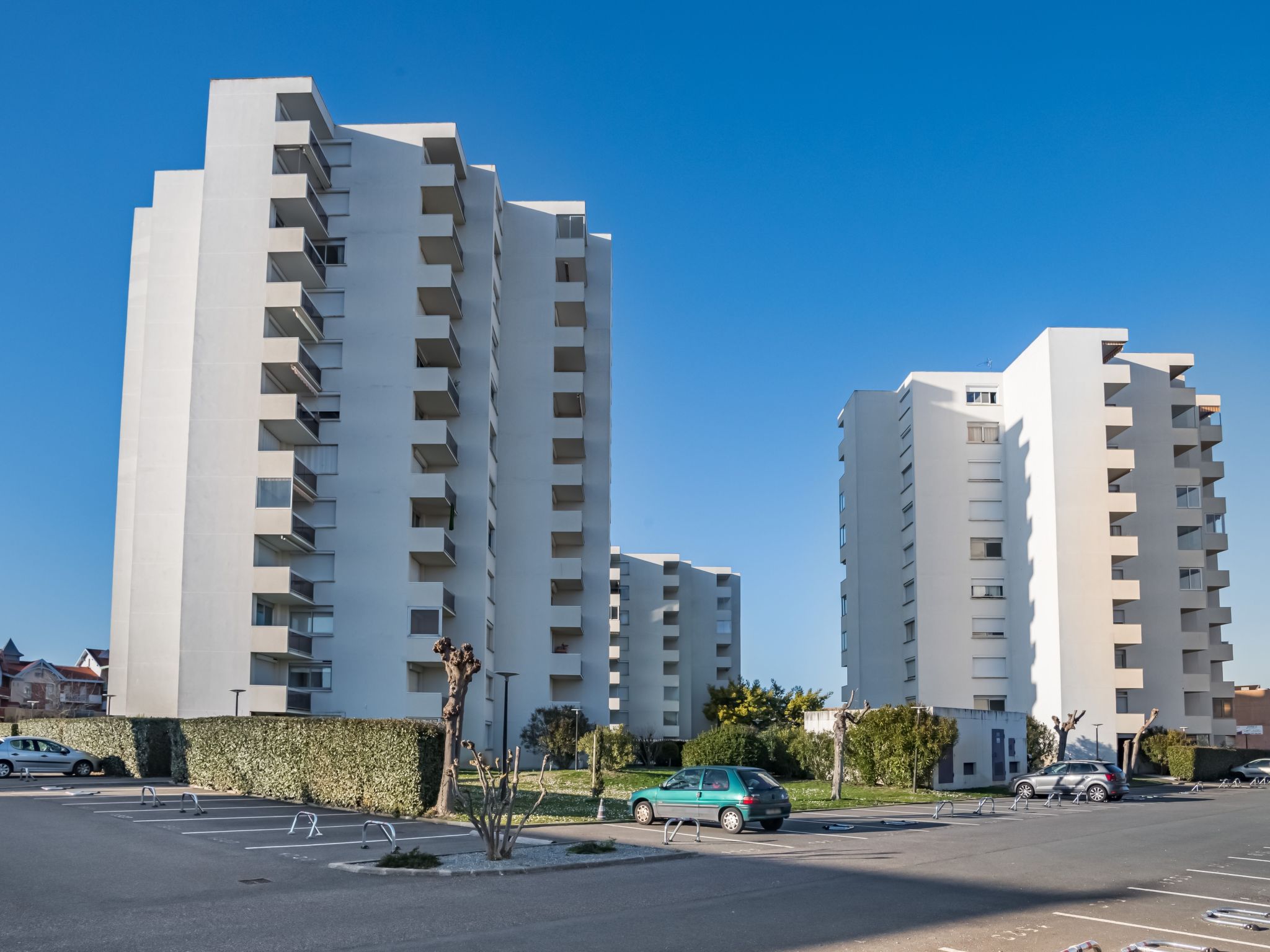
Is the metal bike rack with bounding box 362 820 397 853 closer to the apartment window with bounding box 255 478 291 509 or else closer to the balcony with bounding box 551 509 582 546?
the apartment window with bounding box 255 478 291 509

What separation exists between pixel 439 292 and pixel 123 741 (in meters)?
22.7

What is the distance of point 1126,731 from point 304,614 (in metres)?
41.0

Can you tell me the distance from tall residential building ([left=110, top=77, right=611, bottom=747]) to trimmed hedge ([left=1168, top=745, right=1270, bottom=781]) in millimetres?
Answer: 29086

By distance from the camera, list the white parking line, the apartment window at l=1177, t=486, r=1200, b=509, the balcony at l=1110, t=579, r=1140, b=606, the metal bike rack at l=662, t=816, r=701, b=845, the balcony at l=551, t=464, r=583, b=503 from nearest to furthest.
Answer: the white parking line
the metal bike rack at l=662, t=816, r=701, b=845
the balcony at l=551, t=464, r=583, b=503
the balcony at l=1110, t=579, r=1140, b=606
the apartment window at l=1177, t=486, r=1200, b=509

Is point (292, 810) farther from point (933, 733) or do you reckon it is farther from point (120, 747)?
point (933, 733)

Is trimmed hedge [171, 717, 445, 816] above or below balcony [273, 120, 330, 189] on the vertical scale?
below

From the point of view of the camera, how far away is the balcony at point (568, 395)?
56219 millimetres

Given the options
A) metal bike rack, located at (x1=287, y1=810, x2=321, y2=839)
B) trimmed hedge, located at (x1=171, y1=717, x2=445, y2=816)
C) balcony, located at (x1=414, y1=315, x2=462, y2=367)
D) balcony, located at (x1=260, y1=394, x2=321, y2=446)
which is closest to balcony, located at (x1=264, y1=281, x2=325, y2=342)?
balcony, located at (x1=260, y1=394, x2=321, y2=446)

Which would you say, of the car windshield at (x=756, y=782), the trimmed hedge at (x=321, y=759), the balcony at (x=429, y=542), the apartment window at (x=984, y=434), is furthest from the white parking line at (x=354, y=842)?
the apartment window at (x=984, y=434)

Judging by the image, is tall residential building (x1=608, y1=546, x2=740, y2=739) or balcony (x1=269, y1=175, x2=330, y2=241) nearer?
balcony (x1=269, y1=175, x2=330, y2=241)

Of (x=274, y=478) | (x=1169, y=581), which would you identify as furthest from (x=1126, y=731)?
(x=274, y=478)

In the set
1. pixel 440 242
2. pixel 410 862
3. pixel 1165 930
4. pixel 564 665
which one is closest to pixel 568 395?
pixel 440 242

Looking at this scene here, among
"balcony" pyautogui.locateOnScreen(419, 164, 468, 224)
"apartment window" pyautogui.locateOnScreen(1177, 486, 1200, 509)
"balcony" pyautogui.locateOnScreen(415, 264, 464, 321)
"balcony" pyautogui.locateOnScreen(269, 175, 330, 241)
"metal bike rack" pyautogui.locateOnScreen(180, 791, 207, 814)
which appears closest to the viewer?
"metal bike rack" pyautogui.locateOnScreen(180, 791, 207, 814)

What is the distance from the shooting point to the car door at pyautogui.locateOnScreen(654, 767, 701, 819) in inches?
978
